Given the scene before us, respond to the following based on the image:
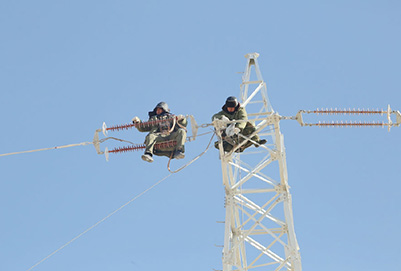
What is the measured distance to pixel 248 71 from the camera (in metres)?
28.7

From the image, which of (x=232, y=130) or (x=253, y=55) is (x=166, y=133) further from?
(x=253, y=55)

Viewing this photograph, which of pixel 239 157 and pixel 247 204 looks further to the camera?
pixel 239 157

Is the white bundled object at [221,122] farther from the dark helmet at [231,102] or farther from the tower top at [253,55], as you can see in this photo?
the tower top at [253,55]

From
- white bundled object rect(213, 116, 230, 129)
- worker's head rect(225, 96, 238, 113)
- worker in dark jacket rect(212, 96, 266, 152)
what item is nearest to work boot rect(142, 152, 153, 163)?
white bundled object rect(213, 116, 230, 129)

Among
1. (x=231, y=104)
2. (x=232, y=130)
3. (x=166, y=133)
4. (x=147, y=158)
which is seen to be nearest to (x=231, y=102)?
(x=231, y=104)

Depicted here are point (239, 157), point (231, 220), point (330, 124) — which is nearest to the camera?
point (330, 124)

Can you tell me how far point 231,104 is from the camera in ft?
84.0

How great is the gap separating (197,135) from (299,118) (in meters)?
2.44

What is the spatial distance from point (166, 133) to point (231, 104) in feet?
6.11

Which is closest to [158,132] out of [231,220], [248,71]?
[231,220]

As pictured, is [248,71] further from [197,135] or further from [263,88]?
[197,135]

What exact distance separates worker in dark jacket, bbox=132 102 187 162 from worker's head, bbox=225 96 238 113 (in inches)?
51.1

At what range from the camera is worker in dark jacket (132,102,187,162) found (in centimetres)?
2459

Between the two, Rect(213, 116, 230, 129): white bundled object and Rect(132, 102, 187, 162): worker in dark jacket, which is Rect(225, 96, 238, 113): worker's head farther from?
Rect(132, 102, 187, 162): worker in dark jacket
